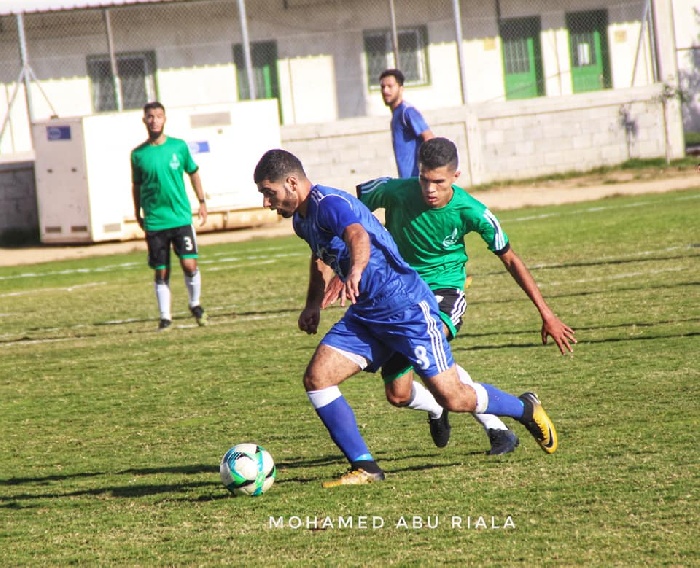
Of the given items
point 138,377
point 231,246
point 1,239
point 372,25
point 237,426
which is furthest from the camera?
point 372,25

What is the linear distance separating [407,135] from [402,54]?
61.2ft

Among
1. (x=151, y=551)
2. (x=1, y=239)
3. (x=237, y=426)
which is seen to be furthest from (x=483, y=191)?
(x=151, y=551)

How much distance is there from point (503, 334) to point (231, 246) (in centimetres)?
1155

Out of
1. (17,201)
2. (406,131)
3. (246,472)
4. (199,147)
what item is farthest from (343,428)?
(17,201)

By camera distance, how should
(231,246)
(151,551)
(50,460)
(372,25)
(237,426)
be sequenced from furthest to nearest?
(372,25), (231,246), (237,426), (50,460), (151,551)

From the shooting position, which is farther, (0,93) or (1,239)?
(0,93)

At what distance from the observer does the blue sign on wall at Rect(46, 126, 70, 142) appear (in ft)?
73.0

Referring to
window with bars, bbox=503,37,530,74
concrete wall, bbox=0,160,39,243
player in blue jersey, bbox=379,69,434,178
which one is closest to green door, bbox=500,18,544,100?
window with bars, bbox=503,37,530,74

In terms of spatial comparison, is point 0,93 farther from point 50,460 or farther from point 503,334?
point 50,460

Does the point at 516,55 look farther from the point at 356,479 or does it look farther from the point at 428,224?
the point at 356,479

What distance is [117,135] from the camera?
22.5 meters

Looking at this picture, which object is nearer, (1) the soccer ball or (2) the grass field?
(2) the grass field

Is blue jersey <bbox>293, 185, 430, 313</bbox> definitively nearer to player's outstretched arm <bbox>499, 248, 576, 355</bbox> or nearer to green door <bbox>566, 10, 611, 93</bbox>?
player's outstretched arm <bbox>499, 248, 576, 355</bbox>

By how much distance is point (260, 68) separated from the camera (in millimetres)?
29156
